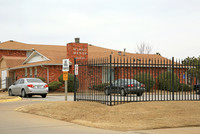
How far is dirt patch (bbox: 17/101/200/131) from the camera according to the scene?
37.5 feet

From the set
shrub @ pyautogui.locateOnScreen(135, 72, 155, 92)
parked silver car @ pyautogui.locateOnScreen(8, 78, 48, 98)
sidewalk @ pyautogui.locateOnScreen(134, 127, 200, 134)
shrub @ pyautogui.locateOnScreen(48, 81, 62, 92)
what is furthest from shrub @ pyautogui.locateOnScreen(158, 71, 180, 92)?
shrub @ pyautogui.locateOnScreen(48, 81, 62, 92)

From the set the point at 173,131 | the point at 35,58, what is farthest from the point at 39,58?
the point at 173,131

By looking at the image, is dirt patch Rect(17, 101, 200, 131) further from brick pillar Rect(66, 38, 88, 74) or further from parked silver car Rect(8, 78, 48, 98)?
brick pillar Rect(66, 38, 88, 74)

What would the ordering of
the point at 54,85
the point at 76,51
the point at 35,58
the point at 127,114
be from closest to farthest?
the point at 127,114
the point at 54,85
the point at 76,51
the point at 35,58

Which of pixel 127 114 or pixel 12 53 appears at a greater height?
pixel 12 53

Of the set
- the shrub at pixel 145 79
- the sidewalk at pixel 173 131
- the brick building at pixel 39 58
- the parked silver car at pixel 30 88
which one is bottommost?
the sidewalk at pixel 173 131

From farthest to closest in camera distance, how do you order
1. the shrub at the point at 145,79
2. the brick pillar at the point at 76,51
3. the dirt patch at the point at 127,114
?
the brick pillar at the point at 76,51 < the shrub at the point at 145,79 < the dirt patch at the point at 127,114

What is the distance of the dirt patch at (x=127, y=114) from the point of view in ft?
37.5

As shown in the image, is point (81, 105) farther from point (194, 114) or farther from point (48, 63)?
point (48, 63)

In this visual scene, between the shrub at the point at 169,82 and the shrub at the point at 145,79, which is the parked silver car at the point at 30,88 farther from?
the shrub at the point at 169,82

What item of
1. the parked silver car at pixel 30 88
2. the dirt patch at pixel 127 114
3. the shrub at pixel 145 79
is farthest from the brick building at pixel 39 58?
the dirt patch at pixel 127 114

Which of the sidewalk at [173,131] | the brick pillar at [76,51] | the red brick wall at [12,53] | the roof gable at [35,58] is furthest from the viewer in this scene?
the red brick wall at [12,53]

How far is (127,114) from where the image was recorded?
1262 centimetres

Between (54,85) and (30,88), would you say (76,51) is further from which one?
(30,88)
